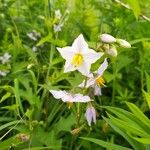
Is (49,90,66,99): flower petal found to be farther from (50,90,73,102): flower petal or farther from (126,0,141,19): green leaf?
(126,0,141,19): green leaf

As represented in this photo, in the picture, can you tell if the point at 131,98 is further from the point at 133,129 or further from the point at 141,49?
the point at 133,129

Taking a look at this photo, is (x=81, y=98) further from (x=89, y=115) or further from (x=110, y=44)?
(x=110, y=44)

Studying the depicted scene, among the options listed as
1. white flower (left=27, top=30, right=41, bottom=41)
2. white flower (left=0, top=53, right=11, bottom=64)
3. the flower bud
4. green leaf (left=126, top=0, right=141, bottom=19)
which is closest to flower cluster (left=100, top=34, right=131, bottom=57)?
the flower bud

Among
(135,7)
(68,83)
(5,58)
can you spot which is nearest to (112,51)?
(135,7)

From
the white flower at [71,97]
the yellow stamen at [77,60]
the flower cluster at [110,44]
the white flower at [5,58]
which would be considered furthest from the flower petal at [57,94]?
the white flower at [5,58]

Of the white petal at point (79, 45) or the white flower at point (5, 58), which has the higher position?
the white petal at point (79, 45)

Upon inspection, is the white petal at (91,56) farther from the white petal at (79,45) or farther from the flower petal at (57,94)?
the flower petal at (57,94)

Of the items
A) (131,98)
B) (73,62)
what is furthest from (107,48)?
(131,98)

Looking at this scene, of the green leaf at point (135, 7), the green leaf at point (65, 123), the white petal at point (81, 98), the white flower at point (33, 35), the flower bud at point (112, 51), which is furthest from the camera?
the white flower at point (33, 35)
